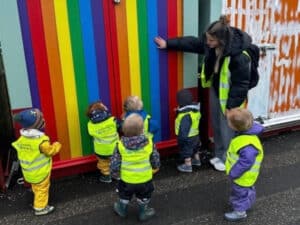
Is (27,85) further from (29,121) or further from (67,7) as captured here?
(67,7)

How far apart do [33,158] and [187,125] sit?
4.67ft

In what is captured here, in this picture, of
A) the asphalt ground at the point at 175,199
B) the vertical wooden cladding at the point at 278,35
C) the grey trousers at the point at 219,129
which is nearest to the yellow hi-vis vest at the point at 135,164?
the asphalt ground at the point at 175,199

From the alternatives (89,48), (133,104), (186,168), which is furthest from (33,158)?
(186,168)

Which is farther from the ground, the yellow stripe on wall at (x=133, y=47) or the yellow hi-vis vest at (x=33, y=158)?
the yellow stripe on wall at (x=133, y=47)

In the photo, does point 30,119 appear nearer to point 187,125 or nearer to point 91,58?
point 91,58

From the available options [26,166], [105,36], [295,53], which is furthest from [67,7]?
[295,53]

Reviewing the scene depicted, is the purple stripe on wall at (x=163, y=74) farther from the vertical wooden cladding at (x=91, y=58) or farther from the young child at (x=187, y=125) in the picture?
the young child at (x=187, y=125)

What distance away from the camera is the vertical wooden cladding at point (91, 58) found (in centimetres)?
335

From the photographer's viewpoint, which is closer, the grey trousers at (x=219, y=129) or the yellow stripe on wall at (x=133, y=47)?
the yellow stripe on wall at (x=133, y=47)

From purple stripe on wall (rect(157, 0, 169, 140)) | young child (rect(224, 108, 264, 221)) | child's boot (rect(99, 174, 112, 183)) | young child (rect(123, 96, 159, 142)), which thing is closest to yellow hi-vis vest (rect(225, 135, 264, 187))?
young child (rect(224, 108, 264, 221))

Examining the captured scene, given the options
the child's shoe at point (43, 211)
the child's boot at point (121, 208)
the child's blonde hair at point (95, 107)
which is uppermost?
the child's blonde hair at point (95, 107)

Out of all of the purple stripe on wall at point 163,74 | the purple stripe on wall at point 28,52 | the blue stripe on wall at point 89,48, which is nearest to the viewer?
the purple stripe on wall at point 28,52

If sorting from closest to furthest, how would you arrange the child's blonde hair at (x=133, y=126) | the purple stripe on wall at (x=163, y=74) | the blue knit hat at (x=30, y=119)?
the child's blonde hair at (x=133, y=126) → the blue knit hat at (x=30, y=119) → the purple stripe on wall at (x=163, y=74)

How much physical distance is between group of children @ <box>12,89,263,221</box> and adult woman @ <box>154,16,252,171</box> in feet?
1.38
